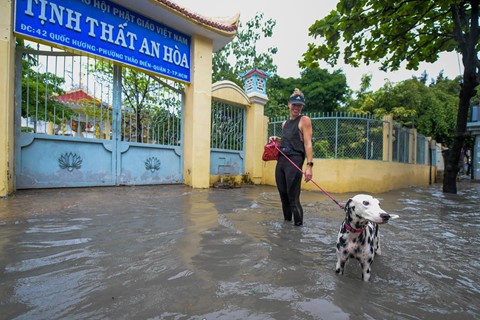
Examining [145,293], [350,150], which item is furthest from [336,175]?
[145,293]

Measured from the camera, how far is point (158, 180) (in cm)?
701

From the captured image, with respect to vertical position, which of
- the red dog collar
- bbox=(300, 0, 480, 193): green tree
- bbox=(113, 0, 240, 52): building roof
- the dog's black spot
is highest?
bbox=(113, 0, 240, 52): building roof

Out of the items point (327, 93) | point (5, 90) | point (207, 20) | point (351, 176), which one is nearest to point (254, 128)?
point (351, 176)

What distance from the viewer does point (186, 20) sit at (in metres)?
6.63

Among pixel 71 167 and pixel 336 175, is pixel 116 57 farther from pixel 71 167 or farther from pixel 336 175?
pixel 336 175

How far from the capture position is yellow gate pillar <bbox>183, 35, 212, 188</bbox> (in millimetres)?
7133

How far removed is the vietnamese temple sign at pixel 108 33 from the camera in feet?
16.2

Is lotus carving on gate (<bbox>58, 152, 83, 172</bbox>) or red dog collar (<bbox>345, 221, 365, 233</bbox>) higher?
lotus carving on gate (<bbox>58, 152, 83, 172</bbox>)

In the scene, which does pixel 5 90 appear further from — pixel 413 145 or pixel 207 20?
pixel 413 145

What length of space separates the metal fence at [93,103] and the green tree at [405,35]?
380 cm

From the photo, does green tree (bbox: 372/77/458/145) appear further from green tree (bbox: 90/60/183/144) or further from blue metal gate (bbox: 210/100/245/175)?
green tree (bbox: 90/60/183/144)

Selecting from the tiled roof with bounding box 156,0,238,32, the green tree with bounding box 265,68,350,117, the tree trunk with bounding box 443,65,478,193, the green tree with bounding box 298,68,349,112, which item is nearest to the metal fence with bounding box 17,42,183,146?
the tiled roof with bounding box 156,0,238,32

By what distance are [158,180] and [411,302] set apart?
621 cm

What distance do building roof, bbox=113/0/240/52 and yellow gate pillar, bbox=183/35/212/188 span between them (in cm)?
37
